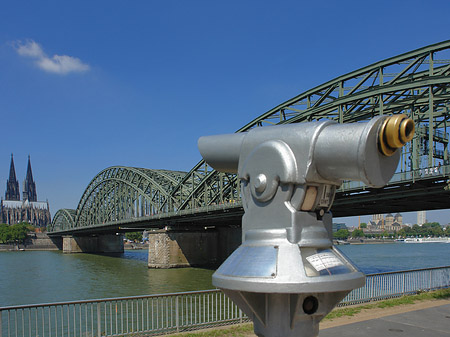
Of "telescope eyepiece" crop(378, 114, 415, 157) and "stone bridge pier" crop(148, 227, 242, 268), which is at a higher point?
"telescope eyepiece" crop(378, 114, 415, 157)

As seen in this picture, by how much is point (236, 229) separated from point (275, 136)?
5095 cm

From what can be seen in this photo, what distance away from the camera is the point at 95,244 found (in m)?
99.2

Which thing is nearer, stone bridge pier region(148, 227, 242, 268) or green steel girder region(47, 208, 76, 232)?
stone bridge pier region(148, 227, 242, 268)

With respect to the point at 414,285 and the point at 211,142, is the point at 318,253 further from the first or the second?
the point at 414,285

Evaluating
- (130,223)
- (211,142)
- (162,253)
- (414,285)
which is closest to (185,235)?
(162,253)

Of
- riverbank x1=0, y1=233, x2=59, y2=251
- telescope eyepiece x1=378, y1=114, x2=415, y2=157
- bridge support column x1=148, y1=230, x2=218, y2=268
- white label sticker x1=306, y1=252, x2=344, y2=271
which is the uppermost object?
telescope eyepiece x1=378, y1=114, x2=415, y2=157

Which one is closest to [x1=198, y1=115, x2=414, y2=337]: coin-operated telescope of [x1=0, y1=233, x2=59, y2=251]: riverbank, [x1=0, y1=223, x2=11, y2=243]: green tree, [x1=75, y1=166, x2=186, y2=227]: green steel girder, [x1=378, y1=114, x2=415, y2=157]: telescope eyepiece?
[x1=378, y1=114, x2=415, y2=157]: telescope eyepiece

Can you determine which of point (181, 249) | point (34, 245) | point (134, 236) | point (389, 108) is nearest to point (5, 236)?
point (34, 245)

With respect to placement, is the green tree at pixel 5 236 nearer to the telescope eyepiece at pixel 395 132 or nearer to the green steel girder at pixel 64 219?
the green steel girder at pixel 64 219

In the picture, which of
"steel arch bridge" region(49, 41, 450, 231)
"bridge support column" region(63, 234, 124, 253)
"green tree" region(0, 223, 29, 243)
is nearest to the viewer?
"steel arch bridge" region(49, 41, 450, 231)

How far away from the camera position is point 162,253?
5053 centimetres

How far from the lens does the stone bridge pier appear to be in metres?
50.6

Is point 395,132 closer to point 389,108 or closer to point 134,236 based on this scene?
point 389,108

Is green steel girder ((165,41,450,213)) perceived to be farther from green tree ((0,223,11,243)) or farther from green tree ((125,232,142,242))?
green tree ((125,232,142,242))
